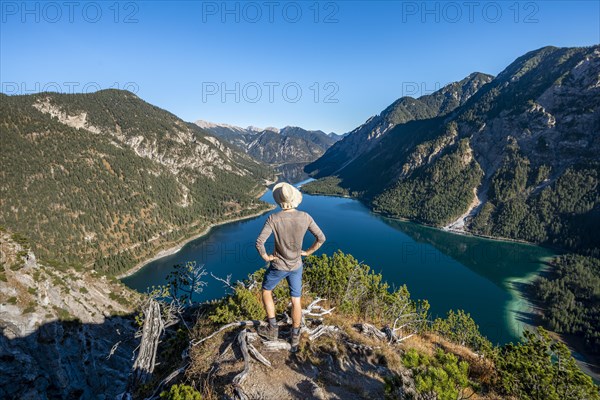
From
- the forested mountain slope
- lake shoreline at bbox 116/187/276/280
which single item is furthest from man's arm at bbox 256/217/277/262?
the forested mountain slope

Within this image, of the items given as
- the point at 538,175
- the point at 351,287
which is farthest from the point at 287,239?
the point at 538,175

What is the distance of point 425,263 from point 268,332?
11710cm

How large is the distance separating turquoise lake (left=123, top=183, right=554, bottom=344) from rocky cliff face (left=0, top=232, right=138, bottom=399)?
164 feet

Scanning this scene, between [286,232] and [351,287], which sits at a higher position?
[286,232]

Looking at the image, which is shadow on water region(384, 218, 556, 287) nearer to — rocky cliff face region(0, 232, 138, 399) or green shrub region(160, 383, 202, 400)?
rocky cliff face region(0, 232, 138, 399)

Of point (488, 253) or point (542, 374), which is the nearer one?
point (542, 374)

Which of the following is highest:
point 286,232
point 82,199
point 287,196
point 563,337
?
point 287,196

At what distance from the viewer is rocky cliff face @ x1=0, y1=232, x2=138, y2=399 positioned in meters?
22.8

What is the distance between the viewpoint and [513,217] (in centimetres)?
15088

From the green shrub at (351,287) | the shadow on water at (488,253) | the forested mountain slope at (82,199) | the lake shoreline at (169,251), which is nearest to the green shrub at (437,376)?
the green shrub at (351,287)

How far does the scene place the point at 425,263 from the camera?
112812mm

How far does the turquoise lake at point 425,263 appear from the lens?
82688 mm

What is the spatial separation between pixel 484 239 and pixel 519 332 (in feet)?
281

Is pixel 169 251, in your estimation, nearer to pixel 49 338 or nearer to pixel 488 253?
pixel 49 338
